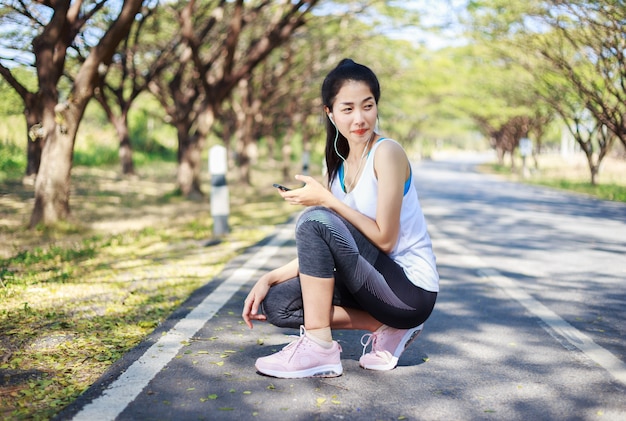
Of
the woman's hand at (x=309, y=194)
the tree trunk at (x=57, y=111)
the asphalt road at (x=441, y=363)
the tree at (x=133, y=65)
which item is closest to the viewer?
the asphalt road at (x=441, y=363)

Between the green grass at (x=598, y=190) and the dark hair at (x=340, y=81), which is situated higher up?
the dark hair at (x=340, y=81)

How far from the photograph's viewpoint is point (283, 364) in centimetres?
342

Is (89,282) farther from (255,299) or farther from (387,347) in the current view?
(387,347)

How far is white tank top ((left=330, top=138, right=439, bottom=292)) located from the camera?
3.42 m

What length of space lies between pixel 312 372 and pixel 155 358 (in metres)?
0.87

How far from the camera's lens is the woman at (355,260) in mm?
3297

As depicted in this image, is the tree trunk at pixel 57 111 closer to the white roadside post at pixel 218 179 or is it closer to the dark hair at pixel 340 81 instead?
the white roadside post at pixel 218 179

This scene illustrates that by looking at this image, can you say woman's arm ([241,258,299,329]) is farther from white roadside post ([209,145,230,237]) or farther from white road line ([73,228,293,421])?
white roadside post ([209,145,230,237])

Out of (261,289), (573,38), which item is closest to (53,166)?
(261,289)

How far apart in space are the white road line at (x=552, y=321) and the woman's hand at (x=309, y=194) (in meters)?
1.74

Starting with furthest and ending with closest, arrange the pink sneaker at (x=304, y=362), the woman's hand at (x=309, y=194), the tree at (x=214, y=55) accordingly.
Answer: the tree at (x=214, y=55) → the pink sneaker at (x=304, y=362) → the woman's hand at (x=309, y=194)

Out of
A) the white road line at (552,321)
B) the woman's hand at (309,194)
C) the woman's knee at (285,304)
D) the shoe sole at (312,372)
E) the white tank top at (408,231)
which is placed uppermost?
the woman's hand at (309,194)

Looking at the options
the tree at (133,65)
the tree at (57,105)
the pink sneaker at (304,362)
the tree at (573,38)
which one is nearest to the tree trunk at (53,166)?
the tree at (57,105)

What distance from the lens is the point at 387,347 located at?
141 inches
